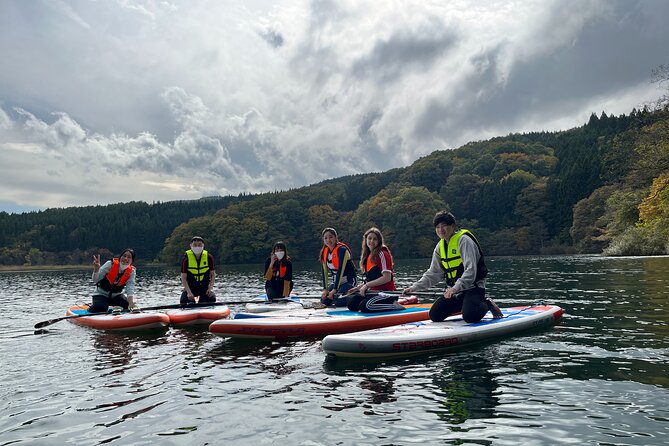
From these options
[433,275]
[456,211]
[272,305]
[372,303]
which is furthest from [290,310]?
[456,211]

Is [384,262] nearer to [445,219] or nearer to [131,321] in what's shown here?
[445,219]

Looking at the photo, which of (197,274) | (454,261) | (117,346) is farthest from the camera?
(197,274)

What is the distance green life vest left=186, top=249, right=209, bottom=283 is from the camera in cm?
1330

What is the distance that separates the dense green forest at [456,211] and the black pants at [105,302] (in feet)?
130

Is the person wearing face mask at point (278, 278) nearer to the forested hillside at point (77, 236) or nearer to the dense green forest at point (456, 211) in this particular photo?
the dense green forest at point (456, 211)

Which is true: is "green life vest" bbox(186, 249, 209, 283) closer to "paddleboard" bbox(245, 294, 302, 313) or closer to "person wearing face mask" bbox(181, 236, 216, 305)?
"person wearing face mask" bbox(181, 236, 216, 305)

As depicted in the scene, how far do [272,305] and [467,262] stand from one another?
19.6ft

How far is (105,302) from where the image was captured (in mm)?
13062

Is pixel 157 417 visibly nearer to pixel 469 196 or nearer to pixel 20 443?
pixel 20 443

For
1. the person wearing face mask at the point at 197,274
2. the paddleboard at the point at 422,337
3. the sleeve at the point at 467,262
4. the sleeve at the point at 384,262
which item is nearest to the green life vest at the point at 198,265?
the person wearing face mask at the point at 197,274

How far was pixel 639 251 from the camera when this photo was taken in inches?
1630

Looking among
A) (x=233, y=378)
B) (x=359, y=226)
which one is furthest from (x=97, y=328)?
(x=359, y=226)

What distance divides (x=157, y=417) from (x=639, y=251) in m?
45.1

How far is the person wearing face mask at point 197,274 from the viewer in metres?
13.2
